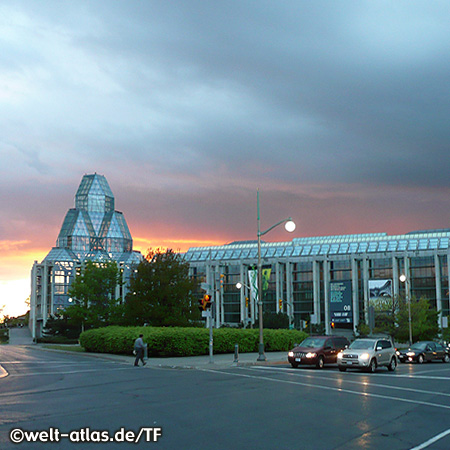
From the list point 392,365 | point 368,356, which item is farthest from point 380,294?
point 368,356

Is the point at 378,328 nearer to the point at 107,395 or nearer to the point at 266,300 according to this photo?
the point at 266,300

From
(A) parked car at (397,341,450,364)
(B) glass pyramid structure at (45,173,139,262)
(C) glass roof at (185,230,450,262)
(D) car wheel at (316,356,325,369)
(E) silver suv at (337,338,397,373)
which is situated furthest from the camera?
(B) glass pyramid structure at (45,173,139,262)

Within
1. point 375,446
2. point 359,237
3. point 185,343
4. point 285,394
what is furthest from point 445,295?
point 375,446

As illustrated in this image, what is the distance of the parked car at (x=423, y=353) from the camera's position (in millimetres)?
38656

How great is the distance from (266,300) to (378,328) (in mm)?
47954

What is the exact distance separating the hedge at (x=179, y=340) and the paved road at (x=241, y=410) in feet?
41.7

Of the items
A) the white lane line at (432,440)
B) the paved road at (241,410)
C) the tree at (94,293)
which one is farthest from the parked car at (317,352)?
the tree at (94,293)

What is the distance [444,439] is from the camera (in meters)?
10.8

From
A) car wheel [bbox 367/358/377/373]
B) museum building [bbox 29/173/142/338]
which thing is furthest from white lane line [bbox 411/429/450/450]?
museum building [bbox 29/173/142/338]

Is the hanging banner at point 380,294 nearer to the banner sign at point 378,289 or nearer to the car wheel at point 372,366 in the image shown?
the banner sign at point 378,289

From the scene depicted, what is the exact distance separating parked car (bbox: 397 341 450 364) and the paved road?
1577 centimetres

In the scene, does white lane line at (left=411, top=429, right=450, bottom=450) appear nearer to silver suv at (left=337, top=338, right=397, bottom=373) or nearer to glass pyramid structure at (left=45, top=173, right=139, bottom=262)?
silver suv at (left=337, top=338, right=397, bottom=373)

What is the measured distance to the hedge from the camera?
119 feet

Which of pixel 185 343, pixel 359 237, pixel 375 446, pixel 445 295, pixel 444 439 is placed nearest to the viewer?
pixel 375 446
